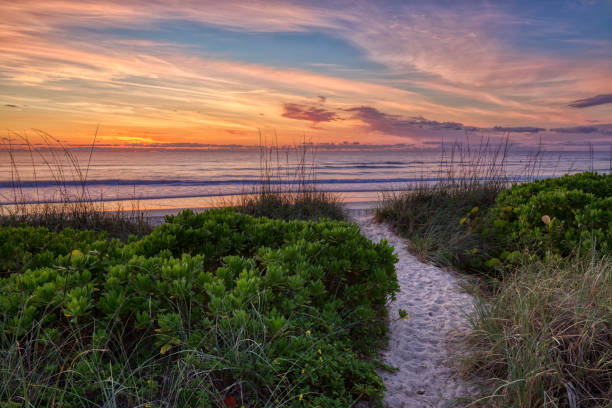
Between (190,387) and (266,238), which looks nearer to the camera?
(190,387)

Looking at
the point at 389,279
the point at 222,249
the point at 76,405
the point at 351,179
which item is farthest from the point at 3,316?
the point at 351,179

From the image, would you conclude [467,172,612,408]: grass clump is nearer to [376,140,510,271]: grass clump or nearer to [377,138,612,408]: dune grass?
[377,138,612,408]: dune grass

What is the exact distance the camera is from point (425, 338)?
3699mm

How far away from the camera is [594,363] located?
255 centimetres

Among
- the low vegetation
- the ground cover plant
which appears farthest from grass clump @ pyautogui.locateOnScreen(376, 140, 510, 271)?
the ground cover plant

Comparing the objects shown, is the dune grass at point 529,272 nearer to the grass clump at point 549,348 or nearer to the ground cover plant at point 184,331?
the grass clump at point 549,348

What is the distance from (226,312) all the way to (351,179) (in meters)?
21.0

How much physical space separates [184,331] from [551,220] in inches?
199

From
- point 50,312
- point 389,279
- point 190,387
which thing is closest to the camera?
point 190,387

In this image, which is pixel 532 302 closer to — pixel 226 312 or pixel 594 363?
pixel 594 363

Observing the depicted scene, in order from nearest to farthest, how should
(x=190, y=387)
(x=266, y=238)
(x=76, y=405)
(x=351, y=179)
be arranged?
(x=76, y=405) → (x=190, y=387) → (x=266, y=238) → (x=351, y=179)

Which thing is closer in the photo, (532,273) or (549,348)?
(549,348)

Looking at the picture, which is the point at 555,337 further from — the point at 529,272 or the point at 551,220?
the point at 551,220

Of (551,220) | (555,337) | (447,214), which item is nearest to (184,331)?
(555,337)
